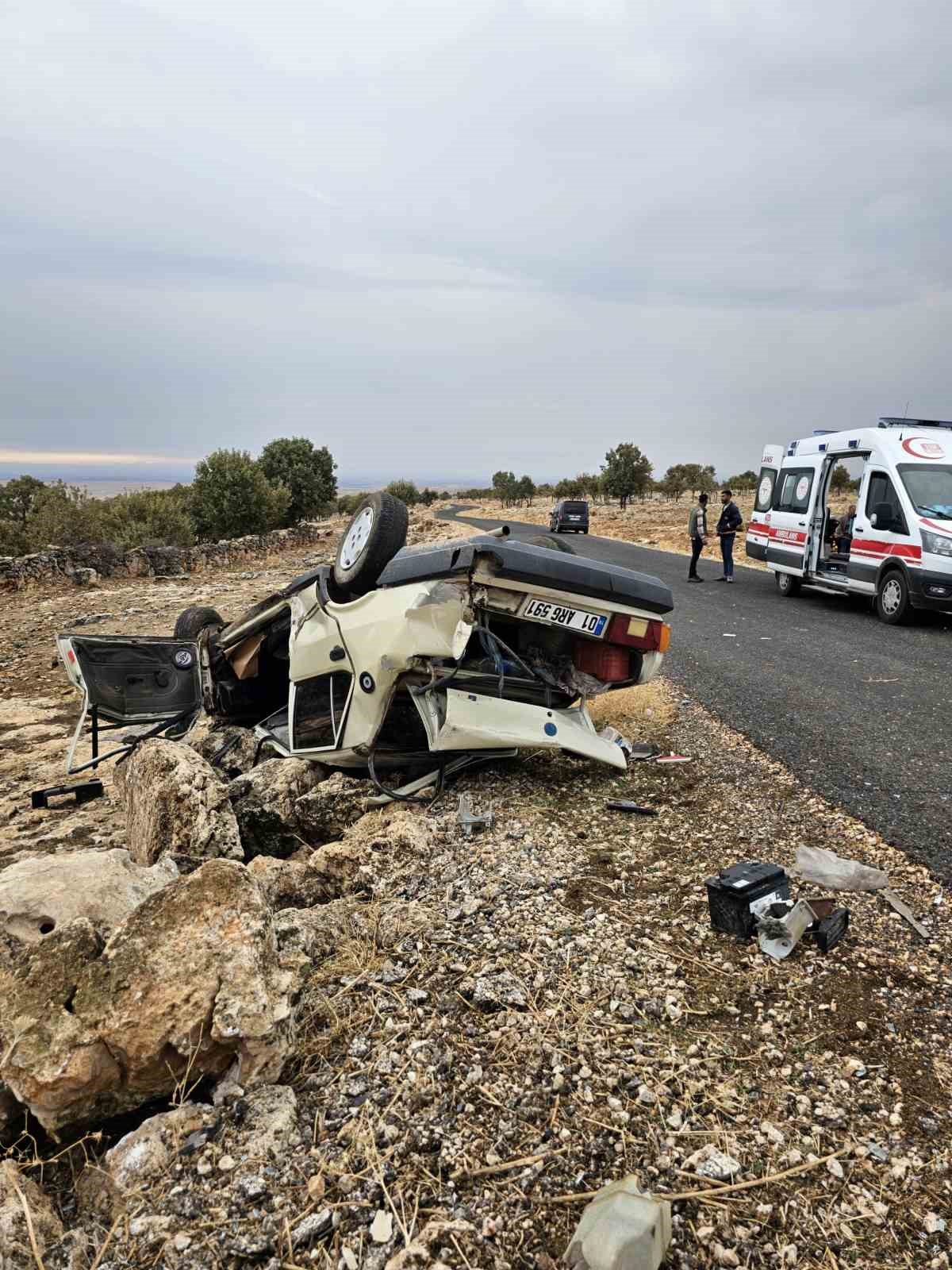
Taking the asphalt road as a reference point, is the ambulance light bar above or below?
above

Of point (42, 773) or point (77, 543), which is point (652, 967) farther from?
point (77, 543)

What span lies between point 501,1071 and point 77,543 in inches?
799

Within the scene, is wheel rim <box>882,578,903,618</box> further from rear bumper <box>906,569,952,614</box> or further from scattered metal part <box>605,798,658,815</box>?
scattered metal part <box>605,798,658,815</box>

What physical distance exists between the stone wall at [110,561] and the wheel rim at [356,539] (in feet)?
50.6

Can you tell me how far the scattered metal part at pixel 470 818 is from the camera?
3600mm

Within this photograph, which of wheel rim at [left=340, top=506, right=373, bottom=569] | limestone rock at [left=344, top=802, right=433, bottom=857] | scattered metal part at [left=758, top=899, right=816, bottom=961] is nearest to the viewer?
scattered metal part at [left=758, top=899, right=816, bottom=961]

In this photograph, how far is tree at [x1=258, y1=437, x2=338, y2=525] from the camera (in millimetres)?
38906

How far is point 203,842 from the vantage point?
3.58 metres

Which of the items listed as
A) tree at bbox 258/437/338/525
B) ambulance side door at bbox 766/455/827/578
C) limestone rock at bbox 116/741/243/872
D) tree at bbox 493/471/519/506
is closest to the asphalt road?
ambulance side door at bbox 766/455/827/578

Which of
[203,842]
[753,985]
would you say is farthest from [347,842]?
[753,985]

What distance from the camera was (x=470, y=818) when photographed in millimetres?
3629

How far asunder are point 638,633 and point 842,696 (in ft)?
9.83

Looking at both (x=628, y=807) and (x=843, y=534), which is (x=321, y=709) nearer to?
(x=628, y=807)

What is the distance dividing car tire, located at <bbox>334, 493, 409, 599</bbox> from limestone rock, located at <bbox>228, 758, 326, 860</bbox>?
1.15 m
